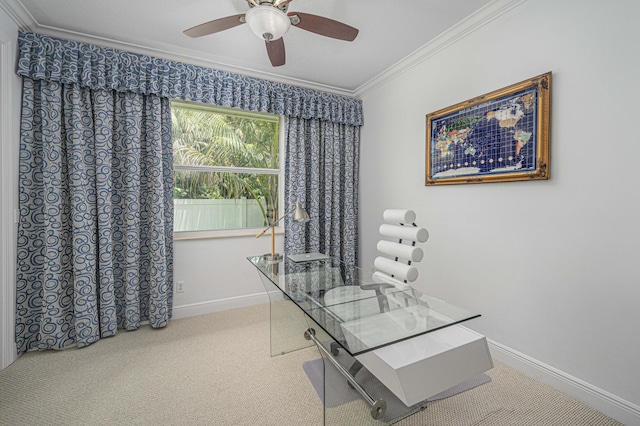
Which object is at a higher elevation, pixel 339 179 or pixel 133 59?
pixel 133 59

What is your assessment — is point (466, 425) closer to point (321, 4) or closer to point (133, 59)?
point (321, 4)

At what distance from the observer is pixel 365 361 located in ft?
4.18

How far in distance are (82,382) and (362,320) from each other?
1912 millimetres

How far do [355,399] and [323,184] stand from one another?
2279mm

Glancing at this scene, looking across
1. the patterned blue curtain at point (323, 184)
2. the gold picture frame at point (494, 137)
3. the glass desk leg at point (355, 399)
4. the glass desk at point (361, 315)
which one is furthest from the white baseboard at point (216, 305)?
the gold picture frame at point (494, 137)

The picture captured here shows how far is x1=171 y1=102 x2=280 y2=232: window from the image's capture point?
9.50 feet

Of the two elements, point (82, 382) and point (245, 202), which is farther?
point (245, 202)

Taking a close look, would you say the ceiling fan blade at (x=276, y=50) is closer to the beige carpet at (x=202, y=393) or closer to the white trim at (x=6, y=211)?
the white trim at (x=6, y=211)

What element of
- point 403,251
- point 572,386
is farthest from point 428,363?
point 572,386

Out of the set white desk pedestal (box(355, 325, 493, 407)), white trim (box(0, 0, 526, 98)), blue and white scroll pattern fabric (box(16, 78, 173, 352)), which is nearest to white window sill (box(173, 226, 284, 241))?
blue and white scroll pattern fabric (box(16, 78, 173, 352))

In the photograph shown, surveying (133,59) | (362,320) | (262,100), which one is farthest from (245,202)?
(362,320)

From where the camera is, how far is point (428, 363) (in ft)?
3.84

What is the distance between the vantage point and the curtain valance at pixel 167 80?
2.15 metres

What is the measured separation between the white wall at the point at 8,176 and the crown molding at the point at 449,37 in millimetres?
3022
